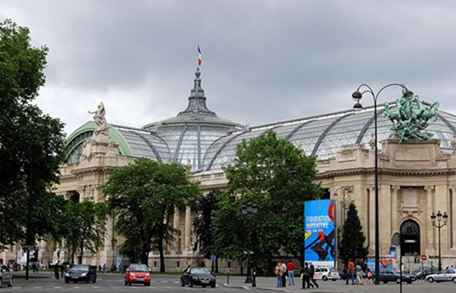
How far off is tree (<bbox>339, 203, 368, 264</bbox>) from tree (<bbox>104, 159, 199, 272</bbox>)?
22.1m

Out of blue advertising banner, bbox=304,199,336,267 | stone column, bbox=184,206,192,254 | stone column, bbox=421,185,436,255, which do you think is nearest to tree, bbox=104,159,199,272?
stone column, bbox=184,206,192,254

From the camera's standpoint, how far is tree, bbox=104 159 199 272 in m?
123

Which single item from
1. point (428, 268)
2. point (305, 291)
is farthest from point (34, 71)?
point (428, 268)

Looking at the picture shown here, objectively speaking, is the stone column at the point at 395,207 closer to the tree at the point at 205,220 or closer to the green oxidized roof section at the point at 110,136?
the tree at the point at 205,220

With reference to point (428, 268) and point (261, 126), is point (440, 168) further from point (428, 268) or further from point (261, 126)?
point (261, 126)

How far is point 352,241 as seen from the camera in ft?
388

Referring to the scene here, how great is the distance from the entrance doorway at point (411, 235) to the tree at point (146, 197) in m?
29.1

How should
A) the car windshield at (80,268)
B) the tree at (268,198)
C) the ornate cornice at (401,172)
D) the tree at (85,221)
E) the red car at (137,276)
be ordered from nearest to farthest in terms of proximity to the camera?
the red car at (137,276) < the car windshield at (80,268) < the tree at (268,198) < the tree at (85,221) < the ornate cornice at (401,172)

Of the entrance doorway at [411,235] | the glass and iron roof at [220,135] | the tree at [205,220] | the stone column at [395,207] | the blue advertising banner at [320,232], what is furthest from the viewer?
the glass and iron roof at [220,135]

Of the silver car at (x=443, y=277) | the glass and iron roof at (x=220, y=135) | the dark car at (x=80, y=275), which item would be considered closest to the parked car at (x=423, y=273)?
the silver car at (x=443, y=277)

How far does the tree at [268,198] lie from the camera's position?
110 m

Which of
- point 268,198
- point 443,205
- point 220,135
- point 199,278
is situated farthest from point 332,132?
point 199,278

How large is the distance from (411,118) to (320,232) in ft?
90.9

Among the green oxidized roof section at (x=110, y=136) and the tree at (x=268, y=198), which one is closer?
the tree at (x=268, y=198)
